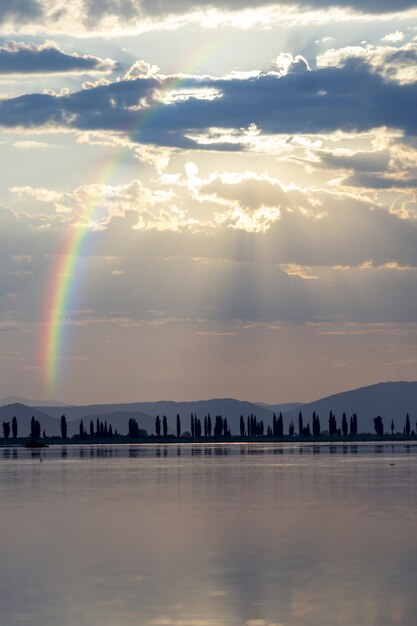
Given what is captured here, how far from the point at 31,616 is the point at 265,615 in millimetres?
6445

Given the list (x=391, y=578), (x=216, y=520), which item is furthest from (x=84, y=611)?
(x=216, y=520)

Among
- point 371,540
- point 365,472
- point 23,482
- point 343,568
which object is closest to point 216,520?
point 371,540

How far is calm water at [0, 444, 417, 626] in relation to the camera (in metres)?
32.9

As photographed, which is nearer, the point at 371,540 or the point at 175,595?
the point at 175,595

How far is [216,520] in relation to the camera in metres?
59.1

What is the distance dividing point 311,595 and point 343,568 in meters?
6.02

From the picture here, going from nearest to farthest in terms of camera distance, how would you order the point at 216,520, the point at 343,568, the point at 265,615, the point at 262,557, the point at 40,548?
the point at 265,615, the point at 343,568, the point at 262,557, the point at 40,548, the point at 216,520

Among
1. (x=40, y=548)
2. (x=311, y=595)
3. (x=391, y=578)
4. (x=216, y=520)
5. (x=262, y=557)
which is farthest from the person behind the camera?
(x=216, y=520)

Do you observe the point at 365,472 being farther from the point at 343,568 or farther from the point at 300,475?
the point at 343,568

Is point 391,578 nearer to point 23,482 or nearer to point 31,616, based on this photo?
point 31,616

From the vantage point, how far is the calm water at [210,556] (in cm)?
3288

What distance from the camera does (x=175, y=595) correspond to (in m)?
35.4

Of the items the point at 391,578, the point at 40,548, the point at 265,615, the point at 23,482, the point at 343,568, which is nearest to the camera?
the point at 265,615

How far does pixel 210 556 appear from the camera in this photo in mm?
44906
